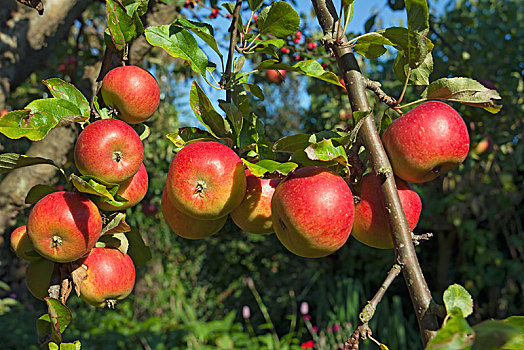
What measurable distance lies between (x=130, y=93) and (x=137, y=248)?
27cm

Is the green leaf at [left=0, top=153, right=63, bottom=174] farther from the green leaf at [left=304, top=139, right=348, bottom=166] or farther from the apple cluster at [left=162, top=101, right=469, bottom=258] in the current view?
the green leaf at [left=304, top=139, right=348, bottom=166]

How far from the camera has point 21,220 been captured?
3.00 m

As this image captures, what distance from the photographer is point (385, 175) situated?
22.6 inches

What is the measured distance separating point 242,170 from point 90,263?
10.9 inches

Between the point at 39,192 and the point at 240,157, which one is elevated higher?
the point at 240,157

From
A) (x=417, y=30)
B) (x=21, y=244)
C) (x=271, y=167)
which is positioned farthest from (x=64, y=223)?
(x=417, y=30)

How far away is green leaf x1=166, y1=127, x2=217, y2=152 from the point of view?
2.31 ft

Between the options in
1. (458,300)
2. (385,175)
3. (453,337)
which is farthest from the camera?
(385,175)

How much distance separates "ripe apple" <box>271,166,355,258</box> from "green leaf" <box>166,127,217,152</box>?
16 cm

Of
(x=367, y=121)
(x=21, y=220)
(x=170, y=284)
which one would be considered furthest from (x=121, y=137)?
(x=170, y=284)

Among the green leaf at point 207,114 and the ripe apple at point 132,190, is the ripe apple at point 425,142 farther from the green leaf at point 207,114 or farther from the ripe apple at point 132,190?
the ripe apple at point 132,190

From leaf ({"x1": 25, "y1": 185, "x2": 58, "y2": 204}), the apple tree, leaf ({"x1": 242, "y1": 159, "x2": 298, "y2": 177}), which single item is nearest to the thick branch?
the apple tree

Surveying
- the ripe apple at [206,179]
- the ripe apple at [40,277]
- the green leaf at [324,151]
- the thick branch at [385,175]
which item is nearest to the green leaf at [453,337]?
the thick branch at [385,175]

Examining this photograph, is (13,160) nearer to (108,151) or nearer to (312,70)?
(108,151)
